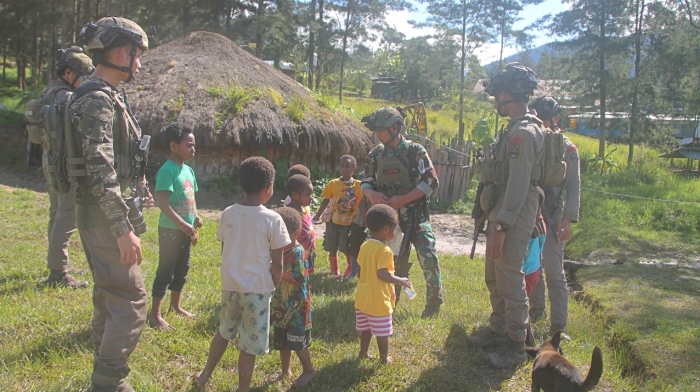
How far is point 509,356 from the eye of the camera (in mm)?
3895

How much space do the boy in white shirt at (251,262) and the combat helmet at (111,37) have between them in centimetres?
93

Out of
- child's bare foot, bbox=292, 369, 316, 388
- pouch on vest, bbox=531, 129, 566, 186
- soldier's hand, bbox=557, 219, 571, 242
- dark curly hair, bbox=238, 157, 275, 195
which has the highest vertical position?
pouch on vest, bbox=531, 129, 566, 186

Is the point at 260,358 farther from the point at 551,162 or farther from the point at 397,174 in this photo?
the point at 551,162

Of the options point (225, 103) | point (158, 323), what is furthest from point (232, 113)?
point (158, 323)

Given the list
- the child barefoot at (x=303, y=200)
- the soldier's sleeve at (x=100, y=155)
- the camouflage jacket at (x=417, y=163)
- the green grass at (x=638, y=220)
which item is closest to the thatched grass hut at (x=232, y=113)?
the green grass at (x=638, y=220)

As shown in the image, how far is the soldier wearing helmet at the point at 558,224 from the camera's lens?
14.5 feet

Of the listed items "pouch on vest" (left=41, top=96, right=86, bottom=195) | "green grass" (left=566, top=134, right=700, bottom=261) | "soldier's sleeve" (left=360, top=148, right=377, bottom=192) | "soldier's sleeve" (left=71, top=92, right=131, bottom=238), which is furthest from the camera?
"green grass" (left=566, top=134, right=700, bottom=261)

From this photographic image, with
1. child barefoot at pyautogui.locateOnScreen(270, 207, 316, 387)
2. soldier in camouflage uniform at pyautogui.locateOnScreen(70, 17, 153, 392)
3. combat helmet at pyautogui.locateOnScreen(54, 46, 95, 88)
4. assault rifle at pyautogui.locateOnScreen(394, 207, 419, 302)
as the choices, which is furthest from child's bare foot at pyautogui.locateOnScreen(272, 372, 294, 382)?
combat helmet at pyautogui.locateOnScreen(54, 46, 95, 88)

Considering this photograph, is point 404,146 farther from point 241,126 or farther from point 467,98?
point 467,98

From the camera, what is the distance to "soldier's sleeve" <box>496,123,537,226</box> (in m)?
3.67

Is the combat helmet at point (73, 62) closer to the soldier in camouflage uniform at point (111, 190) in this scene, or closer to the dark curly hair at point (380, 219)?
the soldier in camouflage uniform at point (111, 190)

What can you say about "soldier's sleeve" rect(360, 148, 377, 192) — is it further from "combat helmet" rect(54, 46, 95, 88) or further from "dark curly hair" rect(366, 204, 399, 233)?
"combat helmet" rect(54, 46, 95, 88)

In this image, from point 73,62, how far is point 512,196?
4.02 m

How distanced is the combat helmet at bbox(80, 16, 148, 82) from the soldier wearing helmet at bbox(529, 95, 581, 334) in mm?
3345
